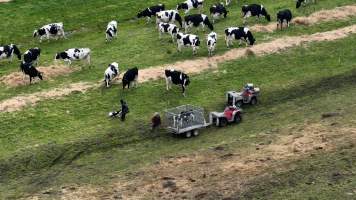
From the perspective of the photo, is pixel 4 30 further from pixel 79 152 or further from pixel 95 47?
pixel 79 152

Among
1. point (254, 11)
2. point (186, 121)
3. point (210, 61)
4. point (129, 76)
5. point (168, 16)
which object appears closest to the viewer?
point (186, 121)

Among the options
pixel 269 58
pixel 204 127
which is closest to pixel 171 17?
pixel 269 58

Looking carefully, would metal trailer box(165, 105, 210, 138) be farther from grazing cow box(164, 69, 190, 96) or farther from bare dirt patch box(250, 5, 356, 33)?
bare dirt patch box(250, 5, 356, 33)

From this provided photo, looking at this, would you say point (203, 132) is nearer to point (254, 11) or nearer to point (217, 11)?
point (254, 11)

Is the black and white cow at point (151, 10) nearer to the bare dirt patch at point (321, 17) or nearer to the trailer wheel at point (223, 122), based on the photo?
the bare dirt patch at point (321, 17)

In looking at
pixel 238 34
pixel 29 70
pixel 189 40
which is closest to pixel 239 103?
pixel 189 40

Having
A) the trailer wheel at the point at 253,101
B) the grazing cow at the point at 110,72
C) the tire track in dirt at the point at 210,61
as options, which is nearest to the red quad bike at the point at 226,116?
the trailer wheel at the point at 253,101
